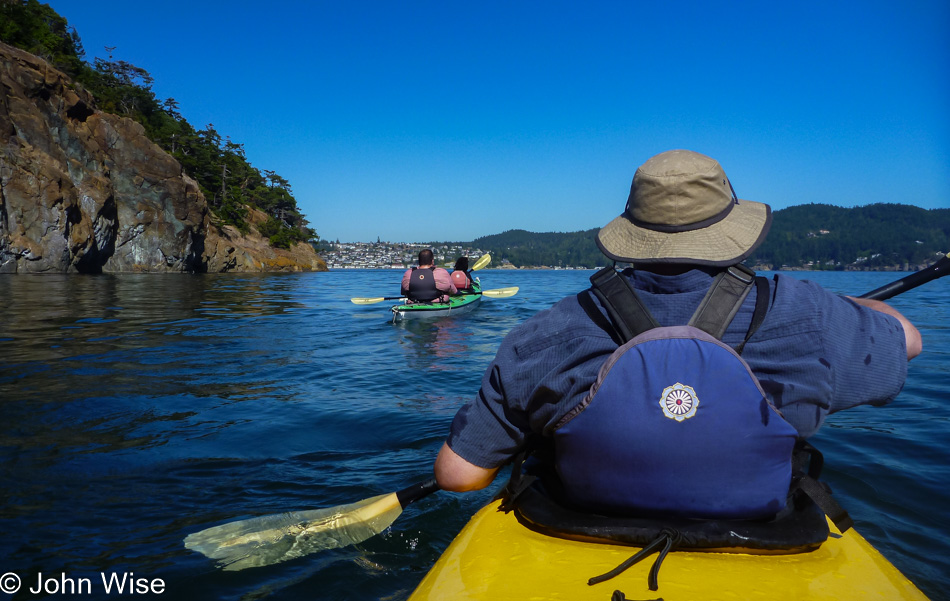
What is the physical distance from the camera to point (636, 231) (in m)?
1.81

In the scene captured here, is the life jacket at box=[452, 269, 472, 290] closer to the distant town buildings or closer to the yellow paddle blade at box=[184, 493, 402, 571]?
the yellow paddle blade at box=[184, 493, 402, 571]

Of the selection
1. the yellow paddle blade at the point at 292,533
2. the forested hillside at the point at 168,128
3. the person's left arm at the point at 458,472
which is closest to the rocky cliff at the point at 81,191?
the forested hillside at the point at 168,128

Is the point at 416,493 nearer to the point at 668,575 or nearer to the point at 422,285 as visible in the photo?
the point at 668,575

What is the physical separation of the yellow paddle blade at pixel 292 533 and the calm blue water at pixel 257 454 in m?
0.08

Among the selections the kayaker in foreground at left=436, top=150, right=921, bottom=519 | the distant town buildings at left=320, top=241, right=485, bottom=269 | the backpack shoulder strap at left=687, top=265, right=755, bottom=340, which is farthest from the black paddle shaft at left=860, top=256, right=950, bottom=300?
the distant town buildings at left=320, top=241, right=485, bottom=269

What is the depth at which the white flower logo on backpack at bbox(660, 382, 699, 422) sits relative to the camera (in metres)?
1.46

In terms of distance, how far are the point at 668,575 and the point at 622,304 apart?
77 centimetres

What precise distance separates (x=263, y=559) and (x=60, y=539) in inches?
46.6

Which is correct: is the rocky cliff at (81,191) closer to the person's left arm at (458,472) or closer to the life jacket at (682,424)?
the person's left arm at (458,472)

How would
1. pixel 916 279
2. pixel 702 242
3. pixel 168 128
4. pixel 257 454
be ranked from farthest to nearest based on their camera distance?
pixel 168 128
pixel 257 454
pixel 916 279
pixel 702 242

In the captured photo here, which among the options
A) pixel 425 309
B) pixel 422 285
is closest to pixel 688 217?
pixel 425 309

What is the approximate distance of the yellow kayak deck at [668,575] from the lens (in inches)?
61.1

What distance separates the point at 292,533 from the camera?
10.5 feet

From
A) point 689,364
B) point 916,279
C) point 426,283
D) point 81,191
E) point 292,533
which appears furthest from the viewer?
point 81,191
